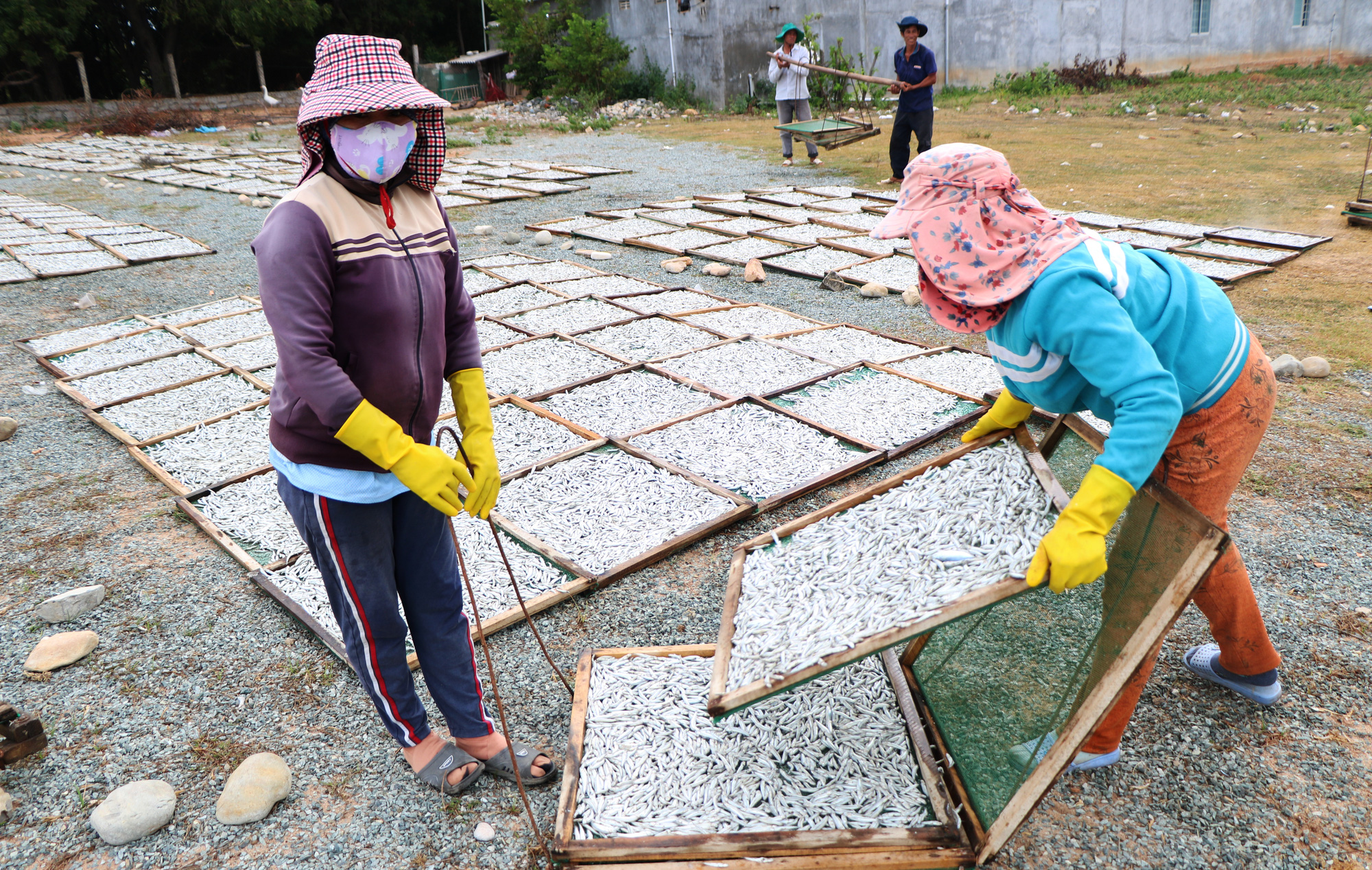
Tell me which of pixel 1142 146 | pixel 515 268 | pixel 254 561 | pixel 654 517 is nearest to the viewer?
pixel 254 561

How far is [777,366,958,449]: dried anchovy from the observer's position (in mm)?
3982

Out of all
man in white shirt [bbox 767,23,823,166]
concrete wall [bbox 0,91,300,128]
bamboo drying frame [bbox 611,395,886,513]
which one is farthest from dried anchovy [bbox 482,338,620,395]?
concrete wall [bbox 0,91,300,128]

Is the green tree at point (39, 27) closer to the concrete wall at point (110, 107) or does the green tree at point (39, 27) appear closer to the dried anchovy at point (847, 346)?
the concrete wall at point (110, 107)

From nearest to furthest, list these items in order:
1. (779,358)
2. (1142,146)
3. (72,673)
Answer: (72,673) < (779,358) < (1142,146)

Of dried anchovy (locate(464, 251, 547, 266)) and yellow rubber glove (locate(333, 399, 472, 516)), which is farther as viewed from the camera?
dried anchovy (locate(464, 251, 547, 266))

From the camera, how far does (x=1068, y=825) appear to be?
6.64 feet

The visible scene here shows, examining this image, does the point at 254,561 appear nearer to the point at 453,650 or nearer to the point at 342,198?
the point at 453,650

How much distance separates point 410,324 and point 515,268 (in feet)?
17.3

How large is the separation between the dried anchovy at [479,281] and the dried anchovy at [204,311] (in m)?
1.57

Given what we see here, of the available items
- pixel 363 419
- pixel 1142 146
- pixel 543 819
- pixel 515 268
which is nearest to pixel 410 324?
pixel 363 419

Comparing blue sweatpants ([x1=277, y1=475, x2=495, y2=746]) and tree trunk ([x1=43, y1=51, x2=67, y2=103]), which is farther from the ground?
tree trunk ([x1=43, y1=51, x2=67, y2=103])

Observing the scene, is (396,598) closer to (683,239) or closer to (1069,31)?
(683,239)

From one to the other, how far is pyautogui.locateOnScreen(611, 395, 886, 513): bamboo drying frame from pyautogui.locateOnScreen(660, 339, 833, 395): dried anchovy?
0.19m

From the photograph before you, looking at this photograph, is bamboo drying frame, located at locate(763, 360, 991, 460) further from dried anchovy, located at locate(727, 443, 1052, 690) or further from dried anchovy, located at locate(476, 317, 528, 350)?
dried anchovy, located at locate(476, 317, 528, 350)
